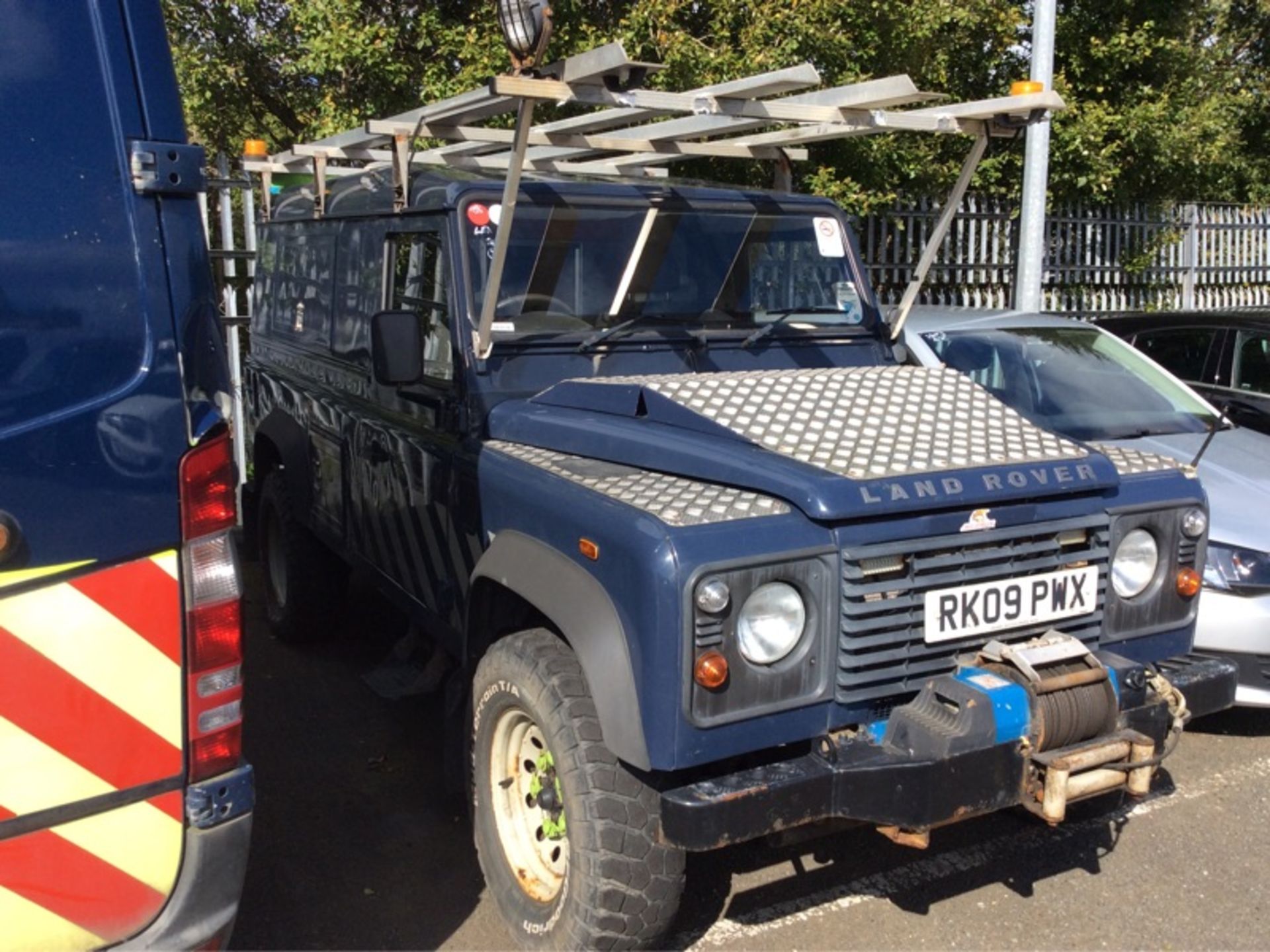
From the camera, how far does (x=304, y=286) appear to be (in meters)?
5.64

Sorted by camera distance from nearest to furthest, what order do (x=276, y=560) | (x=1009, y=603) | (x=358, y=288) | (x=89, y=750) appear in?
1. (x=89, y=750)
2. (x=1009, y=603)
3. (x=358, y=288)
4. (x=276, y=560)

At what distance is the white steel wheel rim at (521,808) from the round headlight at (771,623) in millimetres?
805

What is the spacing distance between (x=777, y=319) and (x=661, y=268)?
49cm

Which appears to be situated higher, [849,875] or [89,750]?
[89,750]

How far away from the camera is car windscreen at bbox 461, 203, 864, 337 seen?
4016mm

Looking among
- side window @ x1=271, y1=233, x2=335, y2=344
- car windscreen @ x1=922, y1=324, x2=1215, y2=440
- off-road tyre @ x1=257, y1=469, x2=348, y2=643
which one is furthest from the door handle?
car windscreen @ x1=922, y1=324, x2=1215, y2=440

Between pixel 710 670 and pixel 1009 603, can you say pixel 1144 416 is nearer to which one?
pixel 1009 603

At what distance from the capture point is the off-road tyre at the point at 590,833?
2.88m

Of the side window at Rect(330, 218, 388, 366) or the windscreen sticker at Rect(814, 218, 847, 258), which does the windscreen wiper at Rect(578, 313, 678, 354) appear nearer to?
the windscreen sticker at Rect(814, 218, 847, 258)

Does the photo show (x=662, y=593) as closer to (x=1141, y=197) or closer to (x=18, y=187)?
(x=18, y=187)

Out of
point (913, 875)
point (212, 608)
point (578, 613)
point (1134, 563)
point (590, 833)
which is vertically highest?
point (212, 608)

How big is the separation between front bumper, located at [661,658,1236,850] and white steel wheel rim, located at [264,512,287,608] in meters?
3.61

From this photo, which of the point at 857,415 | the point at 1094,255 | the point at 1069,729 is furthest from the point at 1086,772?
the point at 1094,255

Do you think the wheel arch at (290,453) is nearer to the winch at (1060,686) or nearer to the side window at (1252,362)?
the winch at (1060,686)
